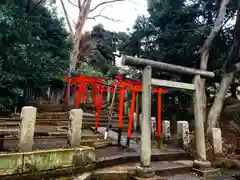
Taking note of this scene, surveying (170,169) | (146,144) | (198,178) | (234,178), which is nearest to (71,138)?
(146,144)

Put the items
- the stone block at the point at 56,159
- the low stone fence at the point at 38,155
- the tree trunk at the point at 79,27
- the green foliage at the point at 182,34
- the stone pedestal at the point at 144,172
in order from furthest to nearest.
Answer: the tree trunk at the point at 79,27 → the green foliage at the point at 182,34 → the stone pedestal at the point at 144,172 → the stone block at the point at 56,159 → the low stone fence at the point at 38,155

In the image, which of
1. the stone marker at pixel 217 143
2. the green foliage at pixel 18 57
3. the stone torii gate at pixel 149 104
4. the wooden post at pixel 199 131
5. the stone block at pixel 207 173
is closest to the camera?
the stone torii gate at pixel 149 104

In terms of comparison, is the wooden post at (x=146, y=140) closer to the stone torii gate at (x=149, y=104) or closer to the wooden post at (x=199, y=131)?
the stone torii gate at (x=149, y=104)

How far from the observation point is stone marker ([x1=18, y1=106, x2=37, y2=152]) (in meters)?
3.80

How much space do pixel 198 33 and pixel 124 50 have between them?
5.14 m

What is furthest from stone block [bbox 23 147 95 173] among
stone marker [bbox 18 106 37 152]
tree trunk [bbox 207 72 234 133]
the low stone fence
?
tree trunk [bbox 207 72 234 133]

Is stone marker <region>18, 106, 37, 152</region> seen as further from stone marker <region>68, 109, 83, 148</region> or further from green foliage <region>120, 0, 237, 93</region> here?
green foliage <region>120, 0, 237, 93</region>

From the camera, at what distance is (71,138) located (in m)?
4.48

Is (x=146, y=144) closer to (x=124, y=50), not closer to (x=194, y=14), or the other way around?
(x=194, y=14)

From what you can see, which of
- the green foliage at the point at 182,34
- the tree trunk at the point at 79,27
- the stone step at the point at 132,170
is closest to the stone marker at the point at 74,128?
the stone step at the point at 132,170

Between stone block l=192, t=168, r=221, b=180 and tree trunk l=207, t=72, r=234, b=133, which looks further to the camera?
tree trunk l=207, t=72, r=234, b=133

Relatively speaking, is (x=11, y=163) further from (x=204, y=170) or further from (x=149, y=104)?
(x=204, y=170)

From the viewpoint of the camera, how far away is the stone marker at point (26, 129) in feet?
12.5

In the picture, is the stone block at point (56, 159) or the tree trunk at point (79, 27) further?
the tree trunk at point (79, 27)
